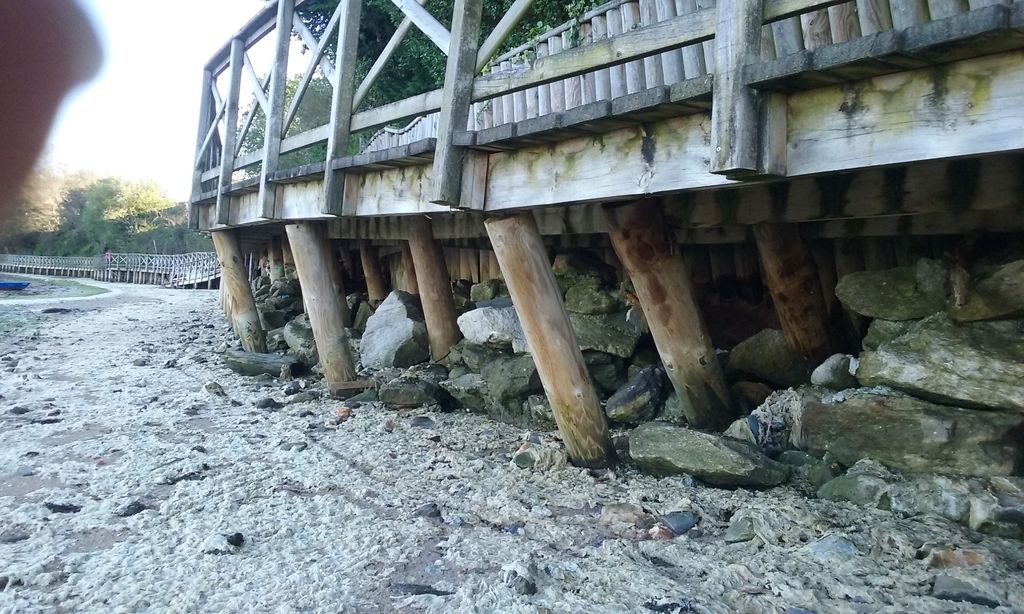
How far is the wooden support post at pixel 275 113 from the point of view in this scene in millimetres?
6773

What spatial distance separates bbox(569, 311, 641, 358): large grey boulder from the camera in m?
5.91

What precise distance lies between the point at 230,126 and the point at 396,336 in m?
3.29

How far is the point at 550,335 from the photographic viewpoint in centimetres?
468

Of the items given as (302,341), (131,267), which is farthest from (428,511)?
(131,267)

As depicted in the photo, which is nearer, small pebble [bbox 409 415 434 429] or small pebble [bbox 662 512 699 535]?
small pebble [bbox 662 512 699 535]

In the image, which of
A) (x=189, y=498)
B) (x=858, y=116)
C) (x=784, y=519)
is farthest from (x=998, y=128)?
(x=189, y=498)

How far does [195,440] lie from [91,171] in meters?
3.15

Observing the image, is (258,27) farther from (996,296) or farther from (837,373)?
(996,296)

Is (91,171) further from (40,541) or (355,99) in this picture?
(355,99)

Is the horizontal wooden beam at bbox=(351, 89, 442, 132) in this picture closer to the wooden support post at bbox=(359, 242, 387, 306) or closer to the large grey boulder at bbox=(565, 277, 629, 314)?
the large grey boulder at bbox=(565, 277, 629, 314)

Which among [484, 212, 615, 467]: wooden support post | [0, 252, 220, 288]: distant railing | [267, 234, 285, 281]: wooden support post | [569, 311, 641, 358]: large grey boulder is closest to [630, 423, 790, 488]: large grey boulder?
[484, 212, 615, 467]: wooden support post

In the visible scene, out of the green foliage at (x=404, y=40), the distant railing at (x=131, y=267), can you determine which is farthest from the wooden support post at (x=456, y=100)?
the distant railing at (x=131, y=267)

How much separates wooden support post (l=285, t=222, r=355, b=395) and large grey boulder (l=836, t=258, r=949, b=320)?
4.94 metres

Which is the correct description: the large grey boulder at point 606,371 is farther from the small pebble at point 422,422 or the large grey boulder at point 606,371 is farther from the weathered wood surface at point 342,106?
the weathered wood surface at point 342,106
